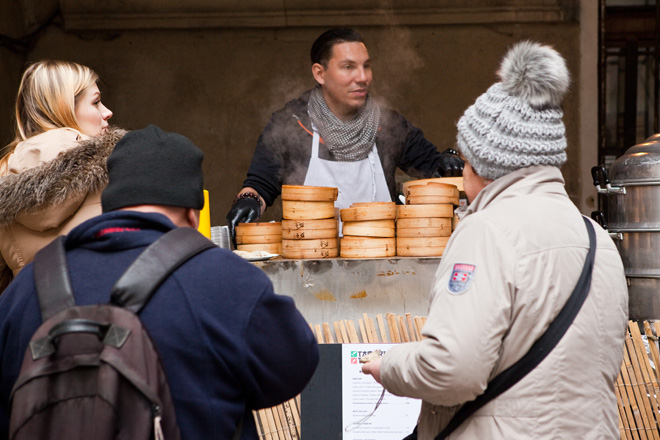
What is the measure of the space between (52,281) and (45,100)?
57.4 inches

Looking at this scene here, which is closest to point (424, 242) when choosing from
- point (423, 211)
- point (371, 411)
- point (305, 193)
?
point (423, 211)

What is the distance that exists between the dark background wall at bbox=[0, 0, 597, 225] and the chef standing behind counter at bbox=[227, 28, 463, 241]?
3051 mm

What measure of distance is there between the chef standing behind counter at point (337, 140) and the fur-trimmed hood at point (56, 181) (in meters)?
2.36

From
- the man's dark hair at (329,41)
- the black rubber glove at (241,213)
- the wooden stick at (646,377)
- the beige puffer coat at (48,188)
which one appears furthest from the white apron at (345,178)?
the beige puffer coat at (48,188)

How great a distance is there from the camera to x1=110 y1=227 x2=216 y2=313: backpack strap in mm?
1438

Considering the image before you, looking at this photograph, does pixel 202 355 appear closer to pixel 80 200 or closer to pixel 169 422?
pixel 169 422

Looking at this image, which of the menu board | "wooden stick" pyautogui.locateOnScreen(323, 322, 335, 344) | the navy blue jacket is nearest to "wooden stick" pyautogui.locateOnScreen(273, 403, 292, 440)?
the menu board

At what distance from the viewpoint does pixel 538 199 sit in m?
1.93

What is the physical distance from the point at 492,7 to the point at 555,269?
22.4ft

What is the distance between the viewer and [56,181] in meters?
2.34

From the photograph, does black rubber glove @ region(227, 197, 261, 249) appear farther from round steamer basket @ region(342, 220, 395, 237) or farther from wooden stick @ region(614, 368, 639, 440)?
wooden stick @ region(614, 368, 639, 440)

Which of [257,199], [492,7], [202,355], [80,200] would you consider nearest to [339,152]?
[257,199]

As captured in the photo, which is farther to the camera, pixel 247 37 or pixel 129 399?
pixel 247 37

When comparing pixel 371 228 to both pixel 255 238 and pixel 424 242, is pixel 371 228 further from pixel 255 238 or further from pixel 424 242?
pixel 255 238
